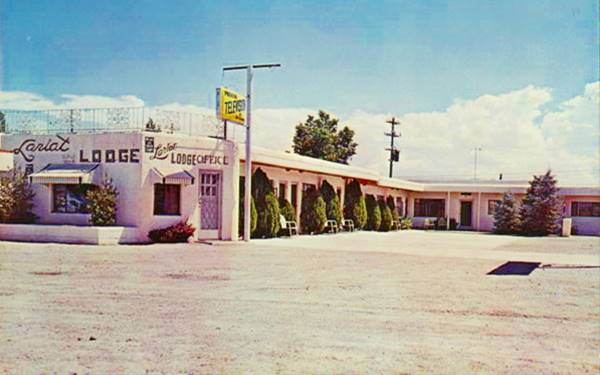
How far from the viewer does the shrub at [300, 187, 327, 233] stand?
2333cm

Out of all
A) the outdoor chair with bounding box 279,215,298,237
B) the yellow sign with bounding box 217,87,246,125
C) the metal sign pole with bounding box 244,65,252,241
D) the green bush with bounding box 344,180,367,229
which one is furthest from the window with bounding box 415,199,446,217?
the yellow sign with bounding box 217,87,246,125

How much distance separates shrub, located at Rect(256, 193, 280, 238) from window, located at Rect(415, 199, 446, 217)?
2059cm

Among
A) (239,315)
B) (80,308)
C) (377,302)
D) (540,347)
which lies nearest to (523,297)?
(377,302)

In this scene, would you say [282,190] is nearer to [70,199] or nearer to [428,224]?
[70,199]

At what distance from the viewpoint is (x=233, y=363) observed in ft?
17.0

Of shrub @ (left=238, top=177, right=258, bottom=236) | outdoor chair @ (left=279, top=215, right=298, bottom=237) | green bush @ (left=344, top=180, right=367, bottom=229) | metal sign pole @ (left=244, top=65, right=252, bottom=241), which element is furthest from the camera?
green bush @ (left=344, top=180, right=367, bottom=229)

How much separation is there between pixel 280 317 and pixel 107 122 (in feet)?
23.3

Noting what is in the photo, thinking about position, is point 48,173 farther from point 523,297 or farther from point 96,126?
point 523,297

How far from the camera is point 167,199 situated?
16781 millimetres

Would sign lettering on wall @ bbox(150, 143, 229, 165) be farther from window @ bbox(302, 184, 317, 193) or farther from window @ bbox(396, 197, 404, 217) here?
window @ bbox(396, 197, 404, 217)

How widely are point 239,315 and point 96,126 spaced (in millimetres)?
7260

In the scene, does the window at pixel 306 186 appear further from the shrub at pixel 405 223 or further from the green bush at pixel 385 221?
the shrub at pixel 405 223

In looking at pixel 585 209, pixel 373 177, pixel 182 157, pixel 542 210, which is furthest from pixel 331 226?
pixel 585 209

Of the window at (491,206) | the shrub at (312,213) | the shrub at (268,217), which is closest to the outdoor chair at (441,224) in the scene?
the window at (491,206)
